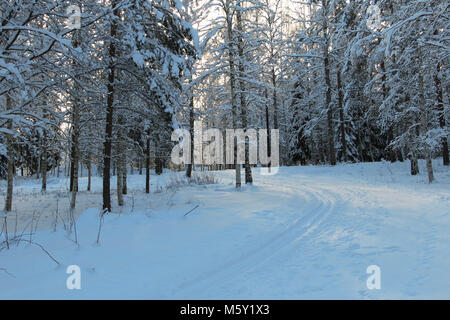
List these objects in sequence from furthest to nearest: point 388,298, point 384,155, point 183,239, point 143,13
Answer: point 384,155
point 143,13
point 183,239
point 388,298

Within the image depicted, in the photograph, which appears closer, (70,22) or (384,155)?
(70,22)

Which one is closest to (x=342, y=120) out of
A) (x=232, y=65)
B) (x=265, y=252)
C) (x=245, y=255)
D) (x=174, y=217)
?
(x=232, y=65)

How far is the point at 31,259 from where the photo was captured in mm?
4113

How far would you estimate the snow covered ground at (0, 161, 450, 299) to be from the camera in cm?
325

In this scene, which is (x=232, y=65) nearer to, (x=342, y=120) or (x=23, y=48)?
(x=23, y=48)

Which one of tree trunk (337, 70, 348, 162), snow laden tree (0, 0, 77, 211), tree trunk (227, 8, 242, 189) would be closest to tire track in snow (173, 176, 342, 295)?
snow laden tree (0, 0, 77, 211)

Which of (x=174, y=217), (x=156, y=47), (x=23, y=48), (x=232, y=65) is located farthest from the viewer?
(x=232, y=65)

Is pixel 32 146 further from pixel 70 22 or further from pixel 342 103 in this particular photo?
pixel 342 103

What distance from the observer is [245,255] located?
14.6 ft

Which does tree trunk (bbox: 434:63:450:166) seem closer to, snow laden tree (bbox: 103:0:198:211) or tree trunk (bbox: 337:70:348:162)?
tree trunk (bbox: 337:70:348:162)

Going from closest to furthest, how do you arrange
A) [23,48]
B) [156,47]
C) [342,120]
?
[23,48], [156,47], [342,120]

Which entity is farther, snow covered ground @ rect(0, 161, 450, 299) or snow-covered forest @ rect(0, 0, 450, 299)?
snow-covered forest @ rect(0, 0, 450, 299)
